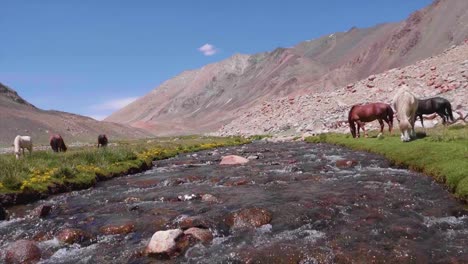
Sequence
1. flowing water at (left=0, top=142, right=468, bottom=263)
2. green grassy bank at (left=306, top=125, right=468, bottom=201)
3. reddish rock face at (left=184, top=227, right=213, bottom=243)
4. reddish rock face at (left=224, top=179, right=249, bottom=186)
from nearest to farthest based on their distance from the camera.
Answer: flowing water at (left=0, top=142, right=468, bottom=263), reddish rock face at (left=184, top=227, right=213, bottom=243), green grassy bank at (left=306, top=125, right=468, bottom=201), reddish rock face at (left=224, top=179, right=249, bottom=186)

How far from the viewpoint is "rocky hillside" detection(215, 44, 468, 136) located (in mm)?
45931

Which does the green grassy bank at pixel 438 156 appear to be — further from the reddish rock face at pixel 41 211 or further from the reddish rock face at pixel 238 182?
the reddish rock face at pixel 41 211

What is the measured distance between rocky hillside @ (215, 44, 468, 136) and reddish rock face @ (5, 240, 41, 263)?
31277 mm

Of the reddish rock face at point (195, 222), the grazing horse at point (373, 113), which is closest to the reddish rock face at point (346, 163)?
the grazing horse at point (373, 113)

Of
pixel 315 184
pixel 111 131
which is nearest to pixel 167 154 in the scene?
pixel 315 184

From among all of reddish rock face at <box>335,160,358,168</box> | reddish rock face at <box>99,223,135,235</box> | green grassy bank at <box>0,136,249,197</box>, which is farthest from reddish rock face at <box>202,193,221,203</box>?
reddish rock face at <box>335,160,358,168</box>

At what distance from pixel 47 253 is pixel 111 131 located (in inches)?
5816

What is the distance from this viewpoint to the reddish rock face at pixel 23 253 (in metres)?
10.8

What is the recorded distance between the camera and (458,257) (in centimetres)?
915

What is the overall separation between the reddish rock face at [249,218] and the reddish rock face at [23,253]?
5278 mm

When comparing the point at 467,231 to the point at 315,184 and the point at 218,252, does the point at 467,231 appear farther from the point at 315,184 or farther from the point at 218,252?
the point at 315,184

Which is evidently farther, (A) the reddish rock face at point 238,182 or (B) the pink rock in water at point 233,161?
(B) the pink rock in water at point 233,161

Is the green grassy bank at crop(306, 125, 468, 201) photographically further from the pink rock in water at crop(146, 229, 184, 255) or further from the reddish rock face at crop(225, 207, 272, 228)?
the pink rock in water at crop(146, 229, 184, 255)

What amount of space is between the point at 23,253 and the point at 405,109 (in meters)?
20.2
